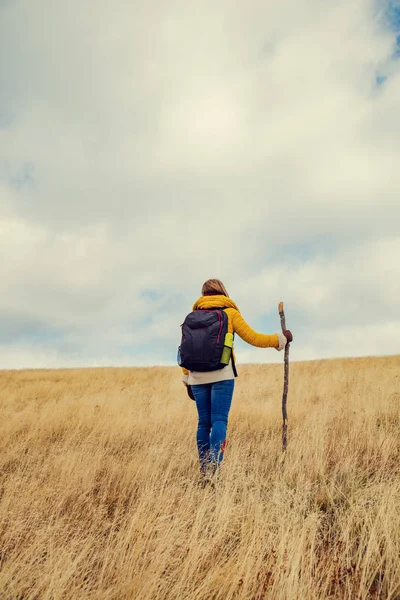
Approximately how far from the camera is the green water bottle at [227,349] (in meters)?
4.12

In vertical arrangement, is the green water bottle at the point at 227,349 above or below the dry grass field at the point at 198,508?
above

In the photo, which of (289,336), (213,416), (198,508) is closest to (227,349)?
(213,416)

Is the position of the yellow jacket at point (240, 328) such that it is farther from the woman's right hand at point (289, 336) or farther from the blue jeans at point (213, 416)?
the blue jeans at point (213, 416)

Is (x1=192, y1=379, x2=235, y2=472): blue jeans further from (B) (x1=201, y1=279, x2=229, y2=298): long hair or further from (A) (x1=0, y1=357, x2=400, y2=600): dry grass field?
(B) (x1=201, y1=279, x2=229, y2=298): long hair

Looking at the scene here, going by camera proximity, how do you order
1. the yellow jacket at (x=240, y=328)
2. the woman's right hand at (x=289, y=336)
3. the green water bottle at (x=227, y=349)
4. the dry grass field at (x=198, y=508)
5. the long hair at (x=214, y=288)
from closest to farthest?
the dry grass field at (x=198, y=508), the green water bottle at (x=227, y=349), the yellow jacket at (x=240, y=328), the long hair at (x=214, y=288), the woman's right hand at (x=289, y=336)

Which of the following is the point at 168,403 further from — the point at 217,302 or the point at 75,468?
the point at 217,302

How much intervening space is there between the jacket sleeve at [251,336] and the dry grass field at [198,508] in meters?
1.33

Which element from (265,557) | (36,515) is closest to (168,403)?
(36,515)

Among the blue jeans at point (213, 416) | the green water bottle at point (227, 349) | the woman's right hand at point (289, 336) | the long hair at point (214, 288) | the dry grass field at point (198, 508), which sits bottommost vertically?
the dry grass field at point (198, 508)

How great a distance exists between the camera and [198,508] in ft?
10.7

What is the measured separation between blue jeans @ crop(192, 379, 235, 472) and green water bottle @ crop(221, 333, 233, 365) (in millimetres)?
254

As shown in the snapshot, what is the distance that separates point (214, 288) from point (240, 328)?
550 mm

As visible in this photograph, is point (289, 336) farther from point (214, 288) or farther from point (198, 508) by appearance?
point (198, 508)

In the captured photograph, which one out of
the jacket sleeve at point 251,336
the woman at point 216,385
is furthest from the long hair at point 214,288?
the jacket sleeve at point 251,336
